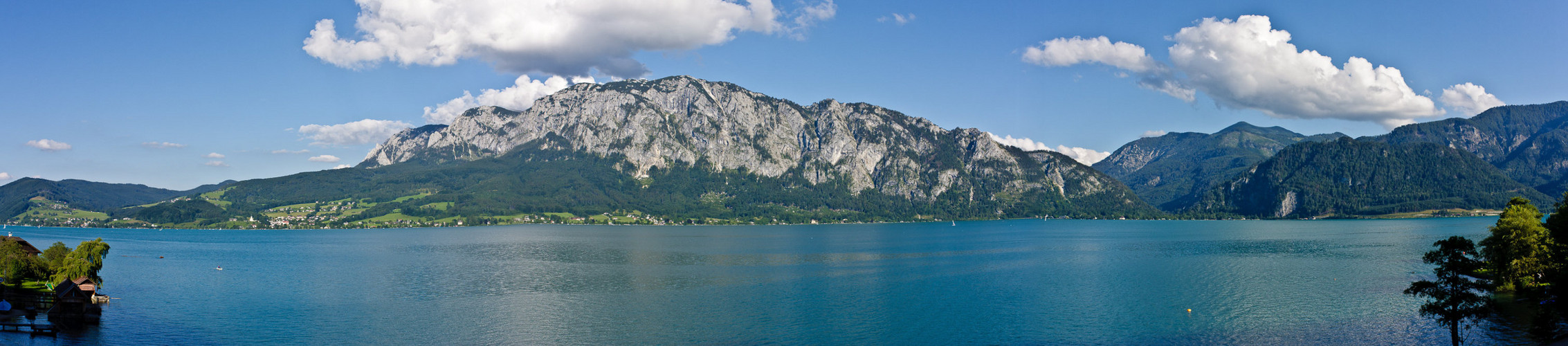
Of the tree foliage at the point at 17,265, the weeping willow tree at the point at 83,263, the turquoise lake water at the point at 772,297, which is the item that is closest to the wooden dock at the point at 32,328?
the turquoise lake water at the point at 772,297

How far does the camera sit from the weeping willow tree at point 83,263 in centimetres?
5900

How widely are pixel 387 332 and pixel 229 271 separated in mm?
58967

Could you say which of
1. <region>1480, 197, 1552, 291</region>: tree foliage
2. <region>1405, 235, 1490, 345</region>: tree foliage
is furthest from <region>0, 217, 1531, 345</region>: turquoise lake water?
<region>1405, 235, 1490, 345</region>: tree foliage

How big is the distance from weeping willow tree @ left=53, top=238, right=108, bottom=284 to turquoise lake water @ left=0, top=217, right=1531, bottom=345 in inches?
140

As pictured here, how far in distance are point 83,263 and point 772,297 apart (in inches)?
2130

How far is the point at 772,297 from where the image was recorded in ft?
218

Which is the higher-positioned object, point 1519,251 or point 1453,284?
point 1519,251

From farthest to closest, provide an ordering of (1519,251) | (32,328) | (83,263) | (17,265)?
(17,265), (83,263), (1519,251), (32,328)

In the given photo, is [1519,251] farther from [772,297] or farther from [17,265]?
[17,265]

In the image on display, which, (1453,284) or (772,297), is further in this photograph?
(772,297)

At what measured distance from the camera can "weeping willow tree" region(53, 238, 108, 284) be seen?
5900 centimetres

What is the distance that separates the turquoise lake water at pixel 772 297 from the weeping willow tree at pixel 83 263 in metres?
3.55

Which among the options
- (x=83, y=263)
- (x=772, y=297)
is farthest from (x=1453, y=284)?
(x=83, y=263)

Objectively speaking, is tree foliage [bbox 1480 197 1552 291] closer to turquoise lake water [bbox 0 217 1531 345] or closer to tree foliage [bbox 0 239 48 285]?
turquoise lake water [bbox 0 217 1531 345]
